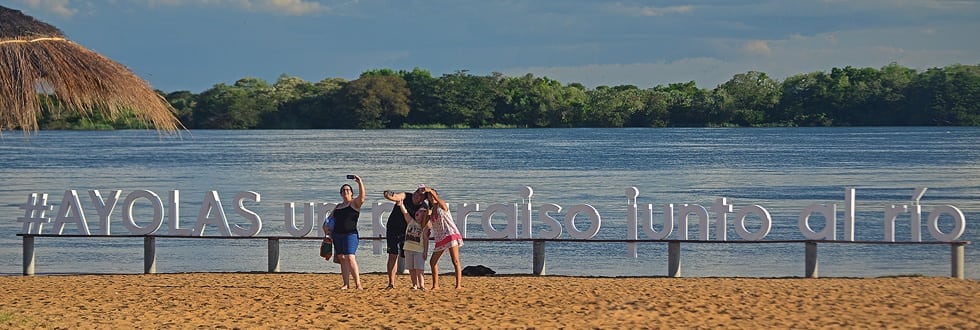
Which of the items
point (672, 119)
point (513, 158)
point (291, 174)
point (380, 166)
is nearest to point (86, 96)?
point (291, 174)

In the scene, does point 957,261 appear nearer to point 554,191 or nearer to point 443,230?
point 443,230

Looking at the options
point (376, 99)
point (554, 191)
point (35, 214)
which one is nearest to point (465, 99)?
point (376, 99)

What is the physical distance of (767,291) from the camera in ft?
51.2

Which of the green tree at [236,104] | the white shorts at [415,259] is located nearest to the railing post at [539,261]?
the white shorts at [415,259]

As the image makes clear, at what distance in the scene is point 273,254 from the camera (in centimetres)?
1902

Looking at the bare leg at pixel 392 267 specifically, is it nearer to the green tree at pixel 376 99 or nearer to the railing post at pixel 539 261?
the railing post at pixel 539 261

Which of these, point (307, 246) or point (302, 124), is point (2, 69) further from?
point (302, 124)

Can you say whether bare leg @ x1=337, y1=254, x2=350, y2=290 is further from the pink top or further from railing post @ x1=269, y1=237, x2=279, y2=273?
railing post @ x1=269, y1=237, x2=279, y2=273

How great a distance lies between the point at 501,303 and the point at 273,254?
17.8 ft

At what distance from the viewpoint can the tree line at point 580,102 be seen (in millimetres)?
145000

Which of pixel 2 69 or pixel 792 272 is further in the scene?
pixel 792 272

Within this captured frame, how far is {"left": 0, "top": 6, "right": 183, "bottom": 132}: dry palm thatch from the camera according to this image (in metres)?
13.1

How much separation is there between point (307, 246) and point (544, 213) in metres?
8.33

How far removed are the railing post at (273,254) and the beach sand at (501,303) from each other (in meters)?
1.11
